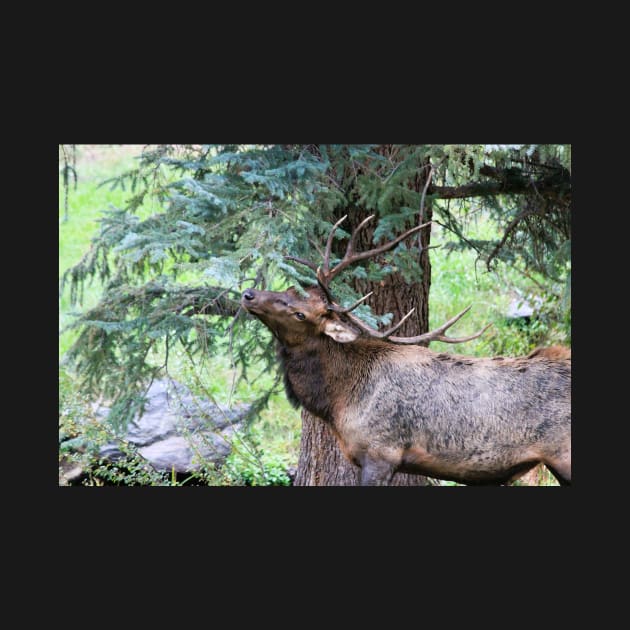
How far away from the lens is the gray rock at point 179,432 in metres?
7.26

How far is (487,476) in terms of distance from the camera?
5.08 m

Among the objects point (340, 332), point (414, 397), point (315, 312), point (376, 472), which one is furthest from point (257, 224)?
point (376, 472)

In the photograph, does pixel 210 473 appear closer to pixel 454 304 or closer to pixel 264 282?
pixel 264 282

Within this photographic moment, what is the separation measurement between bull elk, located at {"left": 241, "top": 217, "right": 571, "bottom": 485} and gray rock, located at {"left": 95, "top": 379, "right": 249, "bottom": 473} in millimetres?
1959

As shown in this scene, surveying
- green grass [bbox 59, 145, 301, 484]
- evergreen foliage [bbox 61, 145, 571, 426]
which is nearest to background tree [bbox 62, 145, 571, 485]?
evergreen foliage [bbox 61, 145, 571, 426]

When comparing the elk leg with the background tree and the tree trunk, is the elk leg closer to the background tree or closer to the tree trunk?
the background tree

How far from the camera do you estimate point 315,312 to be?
16.9ft

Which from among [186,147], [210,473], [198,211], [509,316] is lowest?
[210,473]

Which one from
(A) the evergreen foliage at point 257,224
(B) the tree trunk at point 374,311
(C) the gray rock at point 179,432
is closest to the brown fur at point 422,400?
(A) the evergreen foliage at point 257,224

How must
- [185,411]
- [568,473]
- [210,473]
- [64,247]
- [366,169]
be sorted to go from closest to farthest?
[568,473] < [366,169] < [210,473] < [185,411] < [64,247]

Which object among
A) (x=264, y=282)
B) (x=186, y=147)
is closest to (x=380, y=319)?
(x=264, y=282)

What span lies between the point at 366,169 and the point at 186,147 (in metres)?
1.19

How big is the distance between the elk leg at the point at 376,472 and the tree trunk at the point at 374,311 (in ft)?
3.49

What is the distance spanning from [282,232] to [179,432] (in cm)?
301
